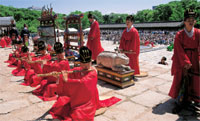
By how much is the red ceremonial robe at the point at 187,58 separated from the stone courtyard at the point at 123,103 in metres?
0.46

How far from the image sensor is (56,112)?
346cm

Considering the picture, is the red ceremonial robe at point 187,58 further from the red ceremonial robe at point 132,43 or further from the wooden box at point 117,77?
the red ceremonial robe at point 132,43

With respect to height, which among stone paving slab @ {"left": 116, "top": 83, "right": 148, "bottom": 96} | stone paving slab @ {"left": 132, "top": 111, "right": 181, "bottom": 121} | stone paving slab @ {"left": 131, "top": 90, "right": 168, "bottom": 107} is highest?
stone paving slab @ {"left": 116, "top": 83, "right": 148, "bottom": 96}

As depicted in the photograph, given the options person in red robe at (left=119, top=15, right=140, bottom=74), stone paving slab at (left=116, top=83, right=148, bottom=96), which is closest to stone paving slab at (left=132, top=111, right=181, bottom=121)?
stone paving slab at (left=116, top=83, right=148, bottom=96)

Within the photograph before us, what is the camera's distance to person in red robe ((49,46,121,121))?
3.25 meters

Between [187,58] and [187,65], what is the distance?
0.15 metres

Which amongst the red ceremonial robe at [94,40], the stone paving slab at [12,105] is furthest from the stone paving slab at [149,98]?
the red ceremonial robe at [94,40]

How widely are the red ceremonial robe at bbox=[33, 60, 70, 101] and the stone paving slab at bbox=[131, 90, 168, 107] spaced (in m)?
2.01

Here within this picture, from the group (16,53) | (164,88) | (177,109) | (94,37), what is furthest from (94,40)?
(177,109)

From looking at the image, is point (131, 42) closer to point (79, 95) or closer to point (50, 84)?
point (50, 84)

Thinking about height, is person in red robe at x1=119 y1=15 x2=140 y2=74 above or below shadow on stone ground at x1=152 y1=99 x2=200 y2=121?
above

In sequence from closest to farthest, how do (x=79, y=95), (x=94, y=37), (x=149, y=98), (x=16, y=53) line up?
(x=79, y=95) < (x=149, y=98) < (x=94, y=37) < (x=16, y=53)

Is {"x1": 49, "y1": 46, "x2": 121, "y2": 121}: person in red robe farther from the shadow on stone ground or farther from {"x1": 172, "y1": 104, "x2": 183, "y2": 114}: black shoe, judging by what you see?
{"x1": 172, "y1": 104, "x2": 183, "y2": 114}: black shoe

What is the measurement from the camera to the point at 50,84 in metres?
4.55
